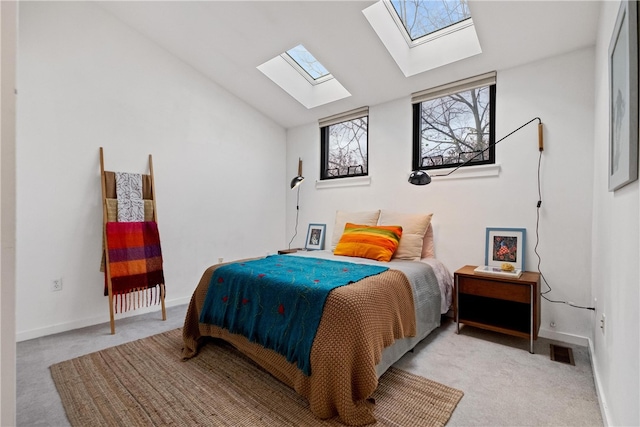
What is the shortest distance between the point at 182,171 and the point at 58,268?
1.42 metres

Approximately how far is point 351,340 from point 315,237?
8.23 ft

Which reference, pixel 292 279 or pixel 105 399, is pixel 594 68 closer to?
pixel 292 279

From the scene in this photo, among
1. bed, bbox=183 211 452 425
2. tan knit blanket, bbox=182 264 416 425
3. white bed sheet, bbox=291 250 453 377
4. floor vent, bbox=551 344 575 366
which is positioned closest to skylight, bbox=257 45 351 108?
white bed sheet, bbox=291 250 453 377

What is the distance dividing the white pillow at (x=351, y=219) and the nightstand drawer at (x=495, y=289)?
1.14m

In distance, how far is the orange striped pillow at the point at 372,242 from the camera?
105 inches

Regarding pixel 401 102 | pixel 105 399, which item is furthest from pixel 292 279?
pixel 401 102

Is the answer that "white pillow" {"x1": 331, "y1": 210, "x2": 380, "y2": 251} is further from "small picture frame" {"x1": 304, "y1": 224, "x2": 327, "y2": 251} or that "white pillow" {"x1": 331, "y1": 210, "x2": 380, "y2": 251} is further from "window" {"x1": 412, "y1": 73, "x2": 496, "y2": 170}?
"window" {"x1": 412, "y1": 73, "x2": 496, "y2": 170}

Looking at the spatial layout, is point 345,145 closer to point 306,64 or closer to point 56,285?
point 306,64

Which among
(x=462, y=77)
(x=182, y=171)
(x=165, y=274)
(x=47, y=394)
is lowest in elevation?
(x=47, y=394)

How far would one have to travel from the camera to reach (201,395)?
1.63 m

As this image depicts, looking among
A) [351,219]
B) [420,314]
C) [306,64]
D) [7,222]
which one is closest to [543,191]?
[420,314]

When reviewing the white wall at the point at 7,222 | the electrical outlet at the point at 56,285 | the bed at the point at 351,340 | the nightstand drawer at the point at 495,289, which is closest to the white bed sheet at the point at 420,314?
the bed at the point at 351,340

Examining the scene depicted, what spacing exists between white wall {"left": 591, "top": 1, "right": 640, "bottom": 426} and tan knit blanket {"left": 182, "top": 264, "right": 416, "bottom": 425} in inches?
37.5

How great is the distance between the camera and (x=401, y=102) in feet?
10.6
